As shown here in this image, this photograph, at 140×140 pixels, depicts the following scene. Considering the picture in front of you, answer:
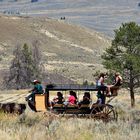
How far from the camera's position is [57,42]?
140 metres

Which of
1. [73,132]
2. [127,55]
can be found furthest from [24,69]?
Result: [73,132]

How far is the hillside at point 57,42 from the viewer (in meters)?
111

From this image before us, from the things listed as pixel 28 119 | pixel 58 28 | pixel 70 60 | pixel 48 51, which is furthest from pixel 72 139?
pixel 58 28

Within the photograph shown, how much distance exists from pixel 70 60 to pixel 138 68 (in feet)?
292

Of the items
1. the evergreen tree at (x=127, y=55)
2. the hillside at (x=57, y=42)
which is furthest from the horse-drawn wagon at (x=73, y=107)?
the hillside at (x=57, y=42)

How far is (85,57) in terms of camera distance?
128250 mm

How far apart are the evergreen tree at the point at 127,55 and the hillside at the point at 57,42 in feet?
214

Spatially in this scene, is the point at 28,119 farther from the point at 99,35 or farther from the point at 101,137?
the point at 99,35

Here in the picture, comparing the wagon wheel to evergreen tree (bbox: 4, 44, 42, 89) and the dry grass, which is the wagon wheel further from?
evergreen tree (bbox: 4, 44, 42, 89)

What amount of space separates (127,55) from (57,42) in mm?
107560

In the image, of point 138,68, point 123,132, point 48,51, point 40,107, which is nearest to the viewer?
point 123,132

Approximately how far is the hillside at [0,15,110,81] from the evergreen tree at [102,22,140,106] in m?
65.2

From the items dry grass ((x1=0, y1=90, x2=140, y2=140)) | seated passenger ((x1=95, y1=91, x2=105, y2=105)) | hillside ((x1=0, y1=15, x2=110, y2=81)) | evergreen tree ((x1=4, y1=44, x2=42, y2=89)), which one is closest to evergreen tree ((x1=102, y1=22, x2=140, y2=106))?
seated passenger ((x1=95, y1=91, x2=105, y2=105))

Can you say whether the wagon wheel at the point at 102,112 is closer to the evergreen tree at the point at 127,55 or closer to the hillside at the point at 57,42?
the evergreen tree at the point at 127,55
